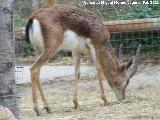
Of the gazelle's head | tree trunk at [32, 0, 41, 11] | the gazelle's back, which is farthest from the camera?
tree trunk at [32, 0, 41, 11]

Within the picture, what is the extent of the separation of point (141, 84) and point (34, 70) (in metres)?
3.21

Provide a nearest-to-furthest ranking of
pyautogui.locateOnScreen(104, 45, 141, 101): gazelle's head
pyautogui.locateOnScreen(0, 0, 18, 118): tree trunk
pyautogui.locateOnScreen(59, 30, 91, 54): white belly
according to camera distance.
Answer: pyautogui.locateOnScreen(0, 0, 18, 118): tree trunk
pyautogui.locateOnScreen(59, 30, 91, 54): white belly
pyautogui.locateOnScreen(104, 45, 141, 101): gazelle's head

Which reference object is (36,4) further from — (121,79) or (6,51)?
(6,51)

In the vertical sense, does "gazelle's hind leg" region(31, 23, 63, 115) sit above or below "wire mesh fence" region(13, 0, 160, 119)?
above

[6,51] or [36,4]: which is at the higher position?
[6,51]

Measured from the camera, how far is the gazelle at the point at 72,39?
7383mm

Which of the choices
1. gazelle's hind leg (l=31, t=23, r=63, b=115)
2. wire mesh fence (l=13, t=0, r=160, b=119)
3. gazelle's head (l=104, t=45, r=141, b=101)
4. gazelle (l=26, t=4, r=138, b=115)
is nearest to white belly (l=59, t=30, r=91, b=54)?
gazelle (l=26, t=4, r=138, b=115)

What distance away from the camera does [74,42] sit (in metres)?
7.90

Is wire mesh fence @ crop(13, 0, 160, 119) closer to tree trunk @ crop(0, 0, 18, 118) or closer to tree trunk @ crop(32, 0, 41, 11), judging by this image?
tree trunk @ crop(32, 0, 41, 11)

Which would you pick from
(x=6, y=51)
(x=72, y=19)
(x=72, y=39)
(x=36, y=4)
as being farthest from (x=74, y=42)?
(x=36, y=4)

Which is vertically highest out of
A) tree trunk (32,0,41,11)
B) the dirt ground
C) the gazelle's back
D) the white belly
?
the gazelle's back

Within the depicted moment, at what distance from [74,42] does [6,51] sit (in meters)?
2.59

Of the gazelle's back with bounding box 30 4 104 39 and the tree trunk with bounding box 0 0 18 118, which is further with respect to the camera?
the gazelle's back with bounding box 30 4 104 39

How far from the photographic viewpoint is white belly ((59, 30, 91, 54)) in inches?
304
